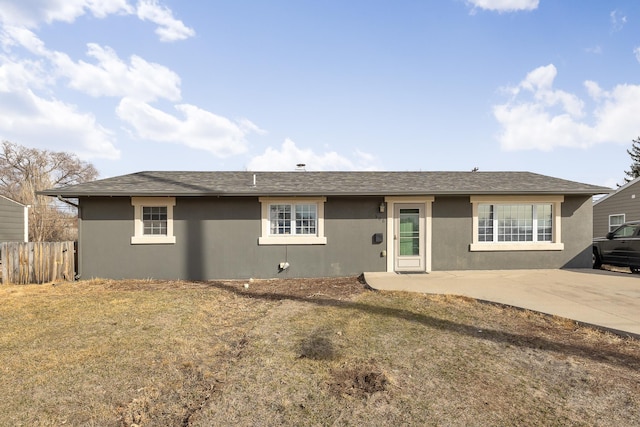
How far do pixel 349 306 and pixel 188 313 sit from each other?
3057mm

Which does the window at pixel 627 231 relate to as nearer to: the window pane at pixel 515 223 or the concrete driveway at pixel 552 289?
the concrete driveway at pixel 552 289

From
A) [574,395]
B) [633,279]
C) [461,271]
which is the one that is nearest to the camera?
[574,395]

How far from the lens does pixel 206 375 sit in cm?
363

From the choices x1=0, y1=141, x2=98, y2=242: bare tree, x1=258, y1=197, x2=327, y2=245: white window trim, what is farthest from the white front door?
x1=0, y1=141, x2=98, y2=242: bare tree

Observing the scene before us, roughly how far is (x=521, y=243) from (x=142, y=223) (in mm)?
11670

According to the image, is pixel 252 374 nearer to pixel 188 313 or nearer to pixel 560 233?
pixel 188 313

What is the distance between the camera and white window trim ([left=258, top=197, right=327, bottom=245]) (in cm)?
977

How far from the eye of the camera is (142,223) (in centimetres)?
964

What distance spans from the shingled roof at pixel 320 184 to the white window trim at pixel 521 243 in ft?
1.24

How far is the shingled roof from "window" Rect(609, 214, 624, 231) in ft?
28.6

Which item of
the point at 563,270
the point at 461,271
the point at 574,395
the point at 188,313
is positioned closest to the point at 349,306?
the point at 188,313

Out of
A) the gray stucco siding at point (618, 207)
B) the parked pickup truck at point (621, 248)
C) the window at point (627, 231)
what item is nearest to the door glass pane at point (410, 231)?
the parked pickup truck at point (621, 248)

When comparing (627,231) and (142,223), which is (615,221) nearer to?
(627,231)

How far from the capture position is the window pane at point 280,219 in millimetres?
9961
